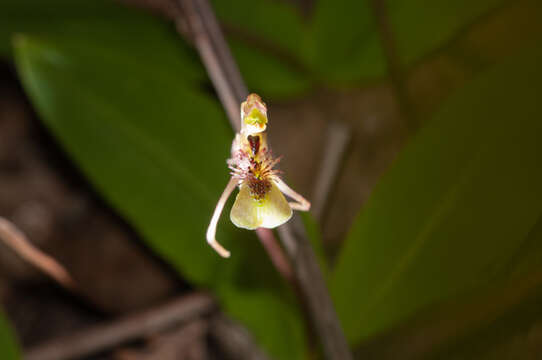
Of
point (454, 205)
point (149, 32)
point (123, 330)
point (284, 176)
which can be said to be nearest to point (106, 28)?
point (149, 32)

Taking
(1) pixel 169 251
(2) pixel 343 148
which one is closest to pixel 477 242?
(2) pixel 343 148

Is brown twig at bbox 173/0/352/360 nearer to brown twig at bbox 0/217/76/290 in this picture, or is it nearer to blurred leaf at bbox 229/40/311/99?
blurred leaf at bbox 229/40/311/99

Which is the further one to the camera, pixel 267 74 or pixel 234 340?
pixel 267 74

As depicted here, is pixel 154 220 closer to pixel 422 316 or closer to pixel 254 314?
pixel 254 314

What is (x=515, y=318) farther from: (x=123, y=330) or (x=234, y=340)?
(x=123, y=330)

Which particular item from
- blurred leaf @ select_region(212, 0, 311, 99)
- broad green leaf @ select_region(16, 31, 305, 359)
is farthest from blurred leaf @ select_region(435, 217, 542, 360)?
blurred leaf @ select_region(212, 0, 311, 99)

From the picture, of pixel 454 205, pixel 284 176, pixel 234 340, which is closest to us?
pixel 454 205
